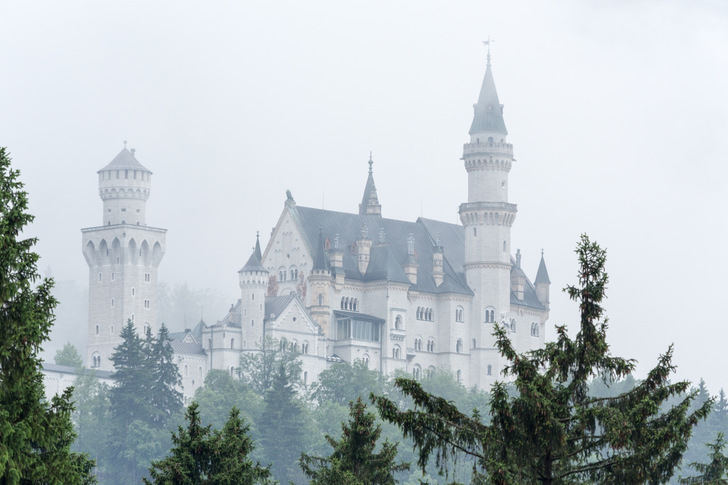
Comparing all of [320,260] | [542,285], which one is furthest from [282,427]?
[542,285]

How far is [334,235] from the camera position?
165 metres

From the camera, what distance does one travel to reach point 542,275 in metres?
179

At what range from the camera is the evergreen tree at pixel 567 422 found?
24.5 metres

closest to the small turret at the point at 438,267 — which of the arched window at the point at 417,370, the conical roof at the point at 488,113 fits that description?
the arched window at the point at 417,370

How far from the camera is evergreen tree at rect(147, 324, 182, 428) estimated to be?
143125 millimetres

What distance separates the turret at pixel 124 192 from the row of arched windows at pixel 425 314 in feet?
91.1

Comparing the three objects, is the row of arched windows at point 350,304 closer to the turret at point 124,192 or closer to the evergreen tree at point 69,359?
the turret at point 124,192

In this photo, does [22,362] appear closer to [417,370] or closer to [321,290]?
[321,290]

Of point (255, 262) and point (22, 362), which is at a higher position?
point (255, 262)

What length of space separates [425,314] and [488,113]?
67.5 feet

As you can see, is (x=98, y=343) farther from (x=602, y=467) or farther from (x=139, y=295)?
(x=602, y=467)

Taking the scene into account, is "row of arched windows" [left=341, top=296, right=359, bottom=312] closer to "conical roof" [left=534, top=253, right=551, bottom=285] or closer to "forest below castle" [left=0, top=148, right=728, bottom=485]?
"conical roof" [left=534, top=253, right=551, bottom=285]

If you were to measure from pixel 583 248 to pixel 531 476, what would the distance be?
3.59 metres

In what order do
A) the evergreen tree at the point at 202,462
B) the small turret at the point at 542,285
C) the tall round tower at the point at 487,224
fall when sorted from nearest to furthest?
the evergreen tree at the point at 202,462 < the tall round tower at the point at 487,224 < the small turret at the point at 542,285
